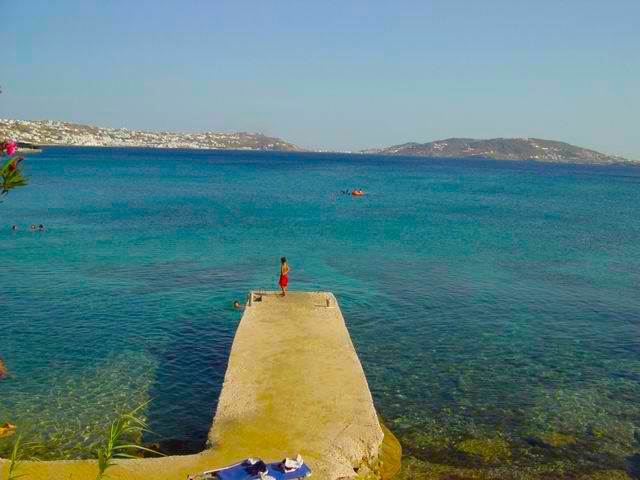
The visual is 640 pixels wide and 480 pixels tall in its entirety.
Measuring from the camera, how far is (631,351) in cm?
2442

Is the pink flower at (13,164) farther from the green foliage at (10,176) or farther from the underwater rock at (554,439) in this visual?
the underwater rock at (554,439)

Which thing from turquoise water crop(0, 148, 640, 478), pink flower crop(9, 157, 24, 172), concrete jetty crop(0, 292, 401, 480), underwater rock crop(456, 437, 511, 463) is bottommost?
underwater rock crop(456, 437, 511, 463)

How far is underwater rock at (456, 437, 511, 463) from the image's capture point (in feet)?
52.3

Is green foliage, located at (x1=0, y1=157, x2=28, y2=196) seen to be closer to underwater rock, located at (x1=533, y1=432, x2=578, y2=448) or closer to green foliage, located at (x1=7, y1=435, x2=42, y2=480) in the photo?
green foliage, located at (x1=7, y1=435, x2=42, y2=480)

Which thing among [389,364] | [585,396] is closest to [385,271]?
[389,364]

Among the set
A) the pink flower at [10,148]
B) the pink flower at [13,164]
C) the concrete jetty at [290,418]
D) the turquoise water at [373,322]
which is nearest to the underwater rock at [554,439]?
the turquoise water at [373,322]

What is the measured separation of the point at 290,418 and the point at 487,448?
6.28 m

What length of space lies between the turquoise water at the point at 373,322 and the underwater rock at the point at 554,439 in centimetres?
11

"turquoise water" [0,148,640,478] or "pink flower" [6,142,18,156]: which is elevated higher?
"pink flower" [6,142,18,156]

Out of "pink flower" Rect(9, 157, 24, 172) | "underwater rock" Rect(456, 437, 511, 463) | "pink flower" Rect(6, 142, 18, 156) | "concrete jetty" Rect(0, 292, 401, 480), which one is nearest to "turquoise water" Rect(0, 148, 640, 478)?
"underwater rock" Rect(456, 437, 511, 463)

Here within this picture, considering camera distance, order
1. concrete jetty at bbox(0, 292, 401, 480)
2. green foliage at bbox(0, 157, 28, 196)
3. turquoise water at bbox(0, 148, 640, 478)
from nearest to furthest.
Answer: green foliage at bbox(0, 157, 28, 196) → concrete jetty at bbox(0, 292, 401, 480) → turquoise water at bbox(0, 148, 640, 478)

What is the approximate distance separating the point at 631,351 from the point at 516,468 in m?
12.4

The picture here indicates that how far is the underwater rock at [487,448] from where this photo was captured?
16.0 meters

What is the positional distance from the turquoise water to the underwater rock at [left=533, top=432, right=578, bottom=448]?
0.35ft
